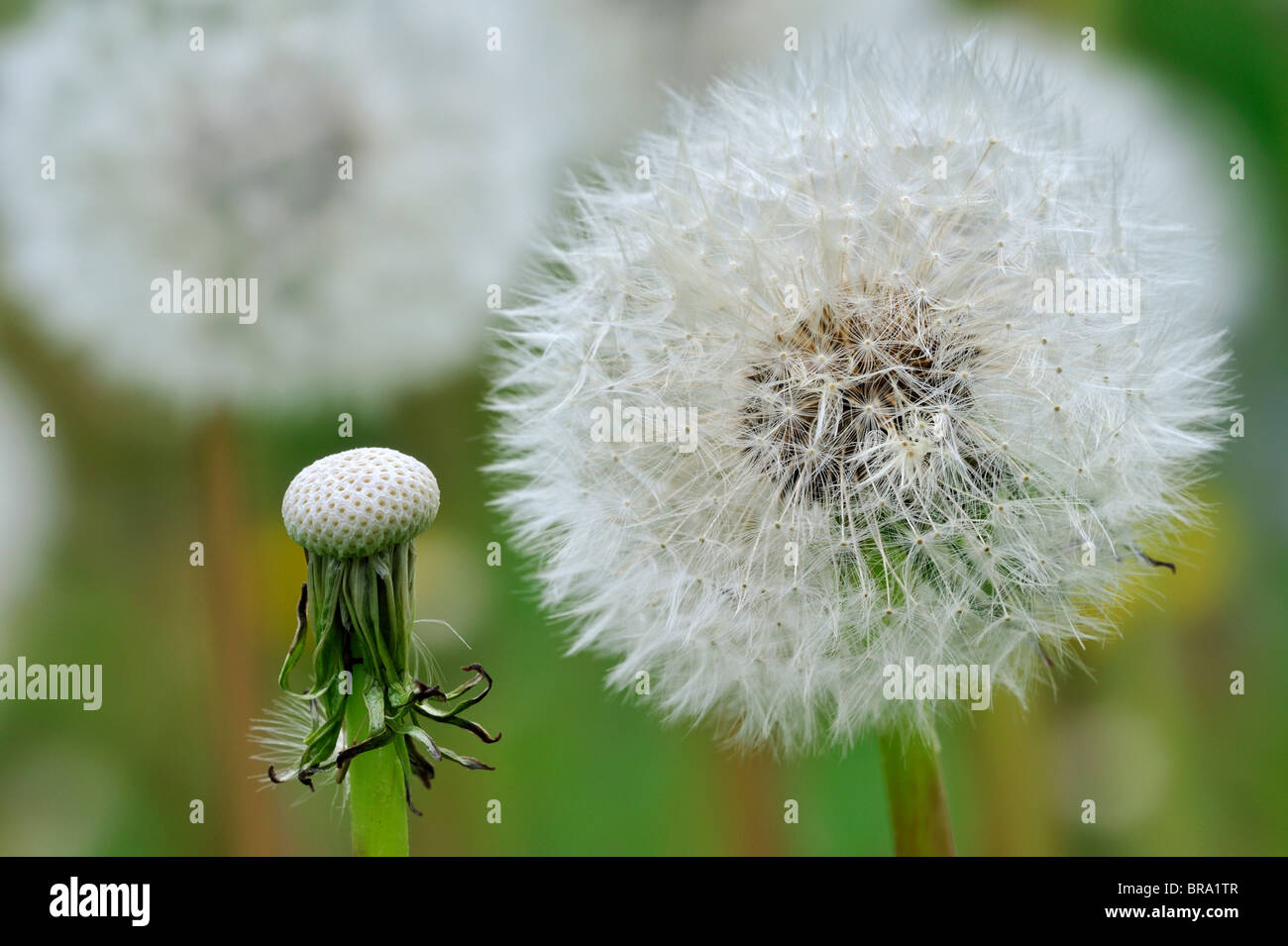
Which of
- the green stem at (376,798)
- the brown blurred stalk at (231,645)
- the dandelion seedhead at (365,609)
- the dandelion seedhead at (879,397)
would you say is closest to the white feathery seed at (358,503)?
the dandelion seedhead at (365,609)

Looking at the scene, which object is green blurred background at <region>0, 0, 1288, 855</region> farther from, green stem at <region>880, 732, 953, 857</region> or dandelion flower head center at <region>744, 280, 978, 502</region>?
dandelion flower head center at <region>744, 280, 978, 502</region>

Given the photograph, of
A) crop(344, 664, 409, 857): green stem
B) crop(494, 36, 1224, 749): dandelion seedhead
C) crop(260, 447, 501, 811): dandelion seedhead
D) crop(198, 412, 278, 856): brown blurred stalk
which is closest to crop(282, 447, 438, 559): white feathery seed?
crop(260, 447, 501, 811): dandelion seedhead

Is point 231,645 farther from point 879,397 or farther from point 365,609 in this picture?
point 879,397

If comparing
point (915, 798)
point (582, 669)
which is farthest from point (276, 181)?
point (915, 798)
